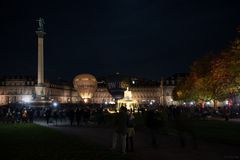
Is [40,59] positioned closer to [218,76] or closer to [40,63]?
[40,63]

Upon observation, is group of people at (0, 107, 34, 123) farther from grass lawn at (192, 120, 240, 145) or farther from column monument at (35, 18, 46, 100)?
column monument at (35, 18, 46, 100)

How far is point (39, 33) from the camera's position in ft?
367

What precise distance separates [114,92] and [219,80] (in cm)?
2987

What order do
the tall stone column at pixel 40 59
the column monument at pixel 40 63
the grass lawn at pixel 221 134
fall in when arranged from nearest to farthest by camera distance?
the grass lawn at pixel 221 134, the column monument at pixel 40 63, the tall stone column at pixel 40 59

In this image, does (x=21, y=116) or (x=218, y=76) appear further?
(x=218, y=76)

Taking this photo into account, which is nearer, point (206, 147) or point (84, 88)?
point (206, 147)

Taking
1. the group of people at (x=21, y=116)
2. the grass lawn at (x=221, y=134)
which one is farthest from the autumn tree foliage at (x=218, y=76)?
the group of people at (x=21, y=116)

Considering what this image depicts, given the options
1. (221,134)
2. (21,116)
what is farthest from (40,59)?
(221,134)

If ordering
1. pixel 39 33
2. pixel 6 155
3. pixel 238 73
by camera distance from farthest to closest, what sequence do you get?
pixel 39 33, pixel 238 73, pixel 6 155

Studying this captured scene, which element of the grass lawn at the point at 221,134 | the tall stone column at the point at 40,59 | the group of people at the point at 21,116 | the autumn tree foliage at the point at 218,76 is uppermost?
the tall stone column at the point at 40,59

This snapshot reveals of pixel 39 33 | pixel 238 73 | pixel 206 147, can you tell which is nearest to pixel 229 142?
pixel 206 147

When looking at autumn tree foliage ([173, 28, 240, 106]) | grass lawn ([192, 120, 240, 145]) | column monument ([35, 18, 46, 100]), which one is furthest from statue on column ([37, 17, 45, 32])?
grass lawn ([192, 120, 240, 145])

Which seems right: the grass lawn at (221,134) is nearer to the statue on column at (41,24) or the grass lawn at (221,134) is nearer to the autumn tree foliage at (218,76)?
the autumn tree foliage at (218,76)

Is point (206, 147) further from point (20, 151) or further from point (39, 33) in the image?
point (39, 33)
